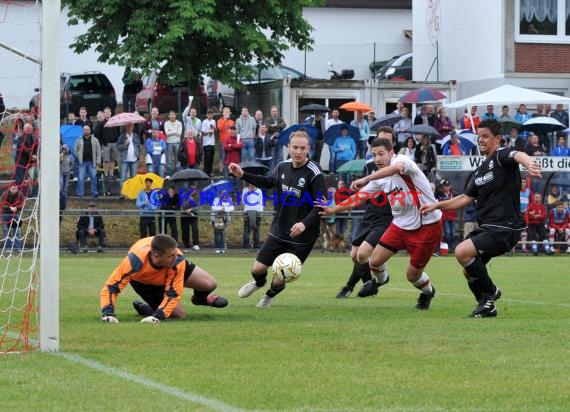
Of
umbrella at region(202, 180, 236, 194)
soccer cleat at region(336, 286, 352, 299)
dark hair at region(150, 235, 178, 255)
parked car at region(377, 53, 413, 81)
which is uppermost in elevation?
parked car at region(377, 53, 413, 81)

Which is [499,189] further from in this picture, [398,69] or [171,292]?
[398,69]

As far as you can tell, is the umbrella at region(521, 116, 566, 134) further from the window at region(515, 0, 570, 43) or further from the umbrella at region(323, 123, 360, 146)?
the window at region(515, 0, 570, 43)

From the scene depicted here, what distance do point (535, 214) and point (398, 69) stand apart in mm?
16080

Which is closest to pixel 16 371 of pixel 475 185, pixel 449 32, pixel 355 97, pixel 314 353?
pixel 314 353

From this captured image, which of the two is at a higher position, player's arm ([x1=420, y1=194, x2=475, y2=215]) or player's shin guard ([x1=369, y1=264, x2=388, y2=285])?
player's arm ([x1=420, y1=194, x2=475, y2=215])

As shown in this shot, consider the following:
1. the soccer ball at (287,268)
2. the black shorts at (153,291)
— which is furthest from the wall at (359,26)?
the black shorts at (153,291)

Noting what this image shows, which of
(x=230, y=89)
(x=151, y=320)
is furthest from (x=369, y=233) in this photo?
(x=230, y=89)

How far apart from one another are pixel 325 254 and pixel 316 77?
49.1 feet

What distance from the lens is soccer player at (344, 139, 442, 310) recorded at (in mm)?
12958

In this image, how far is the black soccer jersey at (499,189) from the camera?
38.6ft

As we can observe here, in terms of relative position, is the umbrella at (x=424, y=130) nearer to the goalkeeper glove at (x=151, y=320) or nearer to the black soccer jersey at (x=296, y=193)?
the black soccer jersey at (x=296, y=193)

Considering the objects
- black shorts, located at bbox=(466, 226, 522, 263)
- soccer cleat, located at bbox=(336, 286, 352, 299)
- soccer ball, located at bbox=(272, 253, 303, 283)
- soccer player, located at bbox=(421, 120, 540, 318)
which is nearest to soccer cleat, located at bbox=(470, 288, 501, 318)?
soccer player, located at bbox=(421, 120, 540, 318)

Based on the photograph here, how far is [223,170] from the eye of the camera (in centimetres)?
3228

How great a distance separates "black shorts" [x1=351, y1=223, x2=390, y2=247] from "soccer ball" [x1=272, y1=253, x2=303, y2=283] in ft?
6.70
